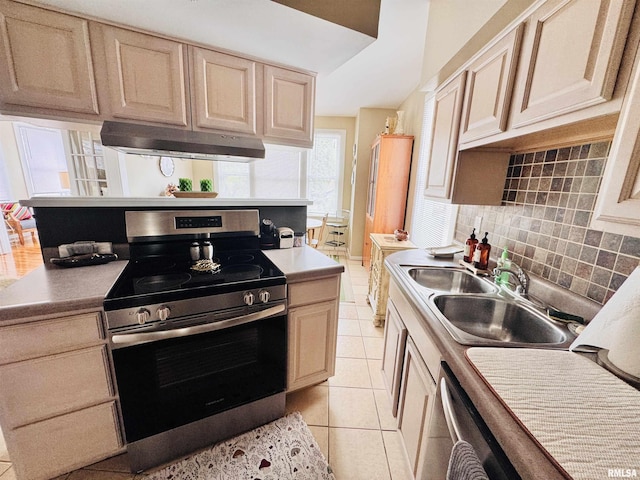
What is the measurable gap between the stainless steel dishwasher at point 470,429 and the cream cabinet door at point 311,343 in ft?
2.64

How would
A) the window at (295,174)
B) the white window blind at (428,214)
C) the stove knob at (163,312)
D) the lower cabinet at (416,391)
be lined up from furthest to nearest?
the window at (295,174)
the white window blind at (428,214)
the stove knob at (163,312)
the lower cabinet at (416,391)

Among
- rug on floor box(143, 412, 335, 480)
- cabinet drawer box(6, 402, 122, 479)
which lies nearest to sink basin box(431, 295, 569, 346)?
rug on floor box(143, 412, 335, 480)

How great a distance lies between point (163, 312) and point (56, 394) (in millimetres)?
544

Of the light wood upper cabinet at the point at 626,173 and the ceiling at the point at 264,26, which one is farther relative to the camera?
the ceiling at the point at 264,26

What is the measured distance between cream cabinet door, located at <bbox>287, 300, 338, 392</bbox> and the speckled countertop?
3.00 feet

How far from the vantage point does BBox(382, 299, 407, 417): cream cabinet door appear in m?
1.33

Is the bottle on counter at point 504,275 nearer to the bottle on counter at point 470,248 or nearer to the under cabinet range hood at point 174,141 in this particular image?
the bottle on counter at point 470,248

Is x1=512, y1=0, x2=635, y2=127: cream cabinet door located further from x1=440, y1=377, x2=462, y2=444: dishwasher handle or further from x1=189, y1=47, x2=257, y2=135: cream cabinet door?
x1=189, y1=47, x2=257, y2=135: cream cabinet door

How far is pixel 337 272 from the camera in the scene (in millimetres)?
1544

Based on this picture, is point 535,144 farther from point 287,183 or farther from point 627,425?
point 287,183

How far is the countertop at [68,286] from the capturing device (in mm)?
969

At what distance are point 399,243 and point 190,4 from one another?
2354 millimetres

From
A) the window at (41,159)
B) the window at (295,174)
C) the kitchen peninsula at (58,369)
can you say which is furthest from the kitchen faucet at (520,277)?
the window at (41,159)

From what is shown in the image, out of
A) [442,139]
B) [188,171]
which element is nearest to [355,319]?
[442,139]
